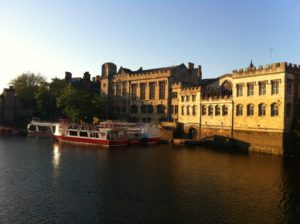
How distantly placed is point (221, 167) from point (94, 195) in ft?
66.1

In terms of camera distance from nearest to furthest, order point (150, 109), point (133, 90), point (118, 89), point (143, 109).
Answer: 1. point (150, 109)
2. point (143, 109)
3. point (133, 90)
4. point (118, 89)

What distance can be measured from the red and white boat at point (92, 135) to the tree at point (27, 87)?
50.6 meters

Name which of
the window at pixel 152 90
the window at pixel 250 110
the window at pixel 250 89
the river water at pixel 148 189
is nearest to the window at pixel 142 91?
the window at pixel 152 90

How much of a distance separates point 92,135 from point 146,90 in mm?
29530

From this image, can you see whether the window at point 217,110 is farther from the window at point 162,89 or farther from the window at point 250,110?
the window at point 162,89

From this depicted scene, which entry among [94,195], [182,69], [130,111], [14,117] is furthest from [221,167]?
[14,117]

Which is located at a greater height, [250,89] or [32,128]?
[250,89]

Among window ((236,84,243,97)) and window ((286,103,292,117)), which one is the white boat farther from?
window ((286,103,292,117))

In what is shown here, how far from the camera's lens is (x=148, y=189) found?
3019 cm

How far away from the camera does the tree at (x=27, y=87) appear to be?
118188mm

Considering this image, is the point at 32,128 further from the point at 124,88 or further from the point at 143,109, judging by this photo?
the point at 143,109

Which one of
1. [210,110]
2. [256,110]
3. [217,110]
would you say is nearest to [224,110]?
[217,110]

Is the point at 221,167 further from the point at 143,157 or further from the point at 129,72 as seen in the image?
the point at 129,72

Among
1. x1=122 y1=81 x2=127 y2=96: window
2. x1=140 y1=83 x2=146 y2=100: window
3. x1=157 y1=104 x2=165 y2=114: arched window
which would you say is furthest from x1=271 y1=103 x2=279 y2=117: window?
x1=122 y1=81 x2=127 y2=96: window
